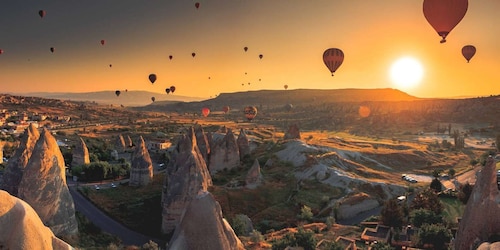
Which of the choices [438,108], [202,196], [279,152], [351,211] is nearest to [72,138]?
[279,152]

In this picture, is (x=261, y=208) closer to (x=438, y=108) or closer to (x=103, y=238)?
(x=103, y=238)

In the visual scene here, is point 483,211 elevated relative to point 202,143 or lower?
elevated

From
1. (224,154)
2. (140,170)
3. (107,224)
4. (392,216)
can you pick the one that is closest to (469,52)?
(392,216)

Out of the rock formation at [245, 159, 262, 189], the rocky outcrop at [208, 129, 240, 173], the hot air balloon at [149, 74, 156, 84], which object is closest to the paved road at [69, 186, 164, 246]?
the rock formation at [245, 159, 262, 189]

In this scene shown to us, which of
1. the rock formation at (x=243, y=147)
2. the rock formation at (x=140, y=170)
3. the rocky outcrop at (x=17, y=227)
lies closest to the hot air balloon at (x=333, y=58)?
the rock formation at (x=140, y=170)

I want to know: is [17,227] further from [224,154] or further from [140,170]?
[224,154]

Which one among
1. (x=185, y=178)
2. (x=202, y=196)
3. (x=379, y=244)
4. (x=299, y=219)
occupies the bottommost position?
(x=299, y=219)
